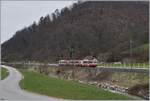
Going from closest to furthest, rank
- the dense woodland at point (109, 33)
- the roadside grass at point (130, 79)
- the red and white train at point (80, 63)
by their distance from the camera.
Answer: the roadside grass at point (130, 79) < the red and white train at point (80, 63) < the dense woodland at point (109, 33)

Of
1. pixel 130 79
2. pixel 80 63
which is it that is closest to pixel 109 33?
pixel 80 63

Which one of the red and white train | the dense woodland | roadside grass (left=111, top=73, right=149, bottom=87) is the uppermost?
the dense woodland

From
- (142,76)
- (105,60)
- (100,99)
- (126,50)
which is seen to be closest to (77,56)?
(105,60)

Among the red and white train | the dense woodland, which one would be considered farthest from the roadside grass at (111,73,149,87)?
the red and white train

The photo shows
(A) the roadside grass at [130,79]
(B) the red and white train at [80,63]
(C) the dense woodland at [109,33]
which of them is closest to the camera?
(A) the roadside grass at [130,79]

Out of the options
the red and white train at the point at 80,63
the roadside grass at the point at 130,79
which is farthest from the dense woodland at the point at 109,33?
the roadside grass at the point at 130,79

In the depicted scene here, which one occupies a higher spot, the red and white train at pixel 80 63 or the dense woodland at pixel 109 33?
the dense woodland at pixel 109 33

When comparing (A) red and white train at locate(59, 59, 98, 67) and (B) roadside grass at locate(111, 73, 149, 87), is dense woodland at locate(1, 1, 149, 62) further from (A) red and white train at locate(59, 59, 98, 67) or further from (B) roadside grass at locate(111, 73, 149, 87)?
(B) roadside grass at locate(111, 73, 149, 87)

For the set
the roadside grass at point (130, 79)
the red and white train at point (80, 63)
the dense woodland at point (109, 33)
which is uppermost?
the dense woodland at point (109, 33)

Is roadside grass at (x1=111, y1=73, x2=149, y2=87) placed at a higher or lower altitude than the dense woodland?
lower

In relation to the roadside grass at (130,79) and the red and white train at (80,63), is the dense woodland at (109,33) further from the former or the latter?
the roadside grass at (130,79)

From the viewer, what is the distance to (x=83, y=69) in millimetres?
65188

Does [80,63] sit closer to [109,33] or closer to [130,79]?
[109,33]

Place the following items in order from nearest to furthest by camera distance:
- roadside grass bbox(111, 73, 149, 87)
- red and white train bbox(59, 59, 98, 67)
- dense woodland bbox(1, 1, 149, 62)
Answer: roadside grass bbox(111, 73, 149, 87), red and white train bbox(59, 59, 98, 67), dense woodland bbox(1, 1, 149, 62)
